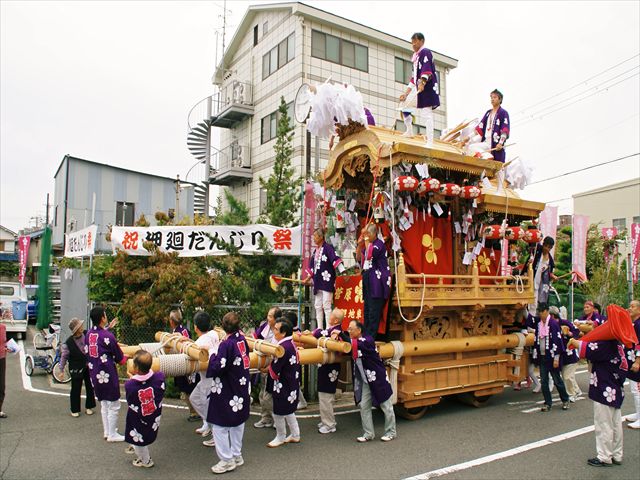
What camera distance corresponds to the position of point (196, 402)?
668 cm

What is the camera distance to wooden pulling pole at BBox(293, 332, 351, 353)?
6641mm

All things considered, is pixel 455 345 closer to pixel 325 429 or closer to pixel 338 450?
pixel 325 429

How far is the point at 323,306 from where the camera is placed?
27.9 ft

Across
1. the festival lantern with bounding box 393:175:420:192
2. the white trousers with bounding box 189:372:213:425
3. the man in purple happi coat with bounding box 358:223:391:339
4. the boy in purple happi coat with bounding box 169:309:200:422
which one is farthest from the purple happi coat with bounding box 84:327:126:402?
the festival lantern with bounding box 393:175:420:192

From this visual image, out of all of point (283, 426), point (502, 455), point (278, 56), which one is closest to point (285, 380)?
point (283, 426)

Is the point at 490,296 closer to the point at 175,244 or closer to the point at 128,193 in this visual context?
the point at 175,244

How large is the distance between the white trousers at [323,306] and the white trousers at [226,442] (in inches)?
121

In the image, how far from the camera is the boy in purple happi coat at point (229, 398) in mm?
5547

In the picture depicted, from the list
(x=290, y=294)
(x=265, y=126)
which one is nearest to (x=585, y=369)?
(x=290, y=294)

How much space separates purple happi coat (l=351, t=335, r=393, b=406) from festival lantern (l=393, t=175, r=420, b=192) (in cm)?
229

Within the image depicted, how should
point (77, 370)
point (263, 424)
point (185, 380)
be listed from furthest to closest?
point (77, 370) → point (263, 424) → point (185, 380)

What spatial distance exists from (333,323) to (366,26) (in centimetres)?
1568

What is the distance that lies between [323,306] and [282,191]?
3242 millimetres

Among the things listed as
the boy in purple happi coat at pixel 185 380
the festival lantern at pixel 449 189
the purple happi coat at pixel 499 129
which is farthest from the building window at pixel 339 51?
the boy in purple happi coat at pixel 185 380
